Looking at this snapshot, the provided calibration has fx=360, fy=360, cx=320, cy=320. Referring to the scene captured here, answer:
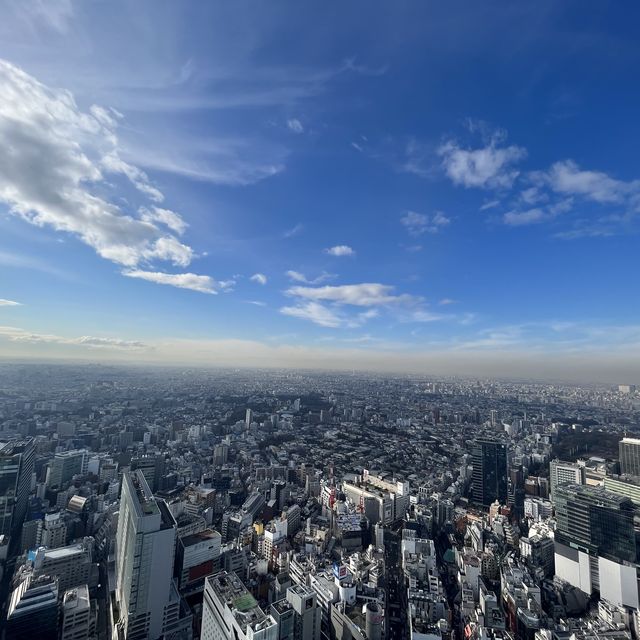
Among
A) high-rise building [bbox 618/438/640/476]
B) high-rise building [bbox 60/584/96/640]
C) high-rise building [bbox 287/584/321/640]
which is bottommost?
high-rise building [bbox 60/584/96/640]

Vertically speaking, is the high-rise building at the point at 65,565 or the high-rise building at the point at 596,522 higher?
the high-rise building at the point at 596,522

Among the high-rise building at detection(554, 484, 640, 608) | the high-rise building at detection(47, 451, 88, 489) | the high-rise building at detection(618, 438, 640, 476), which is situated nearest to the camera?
the high-rise building at detection(554, 484, 640, 608)

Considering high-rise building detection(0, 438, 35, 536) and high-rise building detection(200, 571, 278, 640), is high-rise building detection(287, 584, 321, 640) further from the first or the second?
high-rise building detection(0, 438, 35, 536)

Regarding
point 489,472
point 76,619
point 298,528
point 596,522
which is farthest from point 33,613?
point 489,472

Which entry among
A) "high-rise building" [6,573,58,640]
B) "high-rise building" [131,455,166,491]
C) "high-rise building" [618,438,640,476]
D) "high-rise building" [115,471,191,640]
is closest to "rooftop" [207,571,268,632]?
"high-rise building" [115,471,191,640]

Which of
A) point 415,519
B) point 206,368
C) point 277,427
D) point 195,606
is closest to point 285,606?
point 195,606

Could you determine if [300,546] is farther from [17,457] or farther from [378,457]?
[378,457]

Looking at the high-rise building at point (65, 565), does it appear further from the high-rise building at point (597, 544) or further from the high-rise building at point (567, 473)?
the high-rise building at point (567, 473)

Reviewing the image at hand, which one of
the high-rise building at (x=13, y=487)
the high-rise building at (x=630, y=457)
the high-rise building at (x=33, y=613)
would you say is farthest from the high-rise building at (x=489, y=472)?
the high-rise building at (x=13, y=487)
